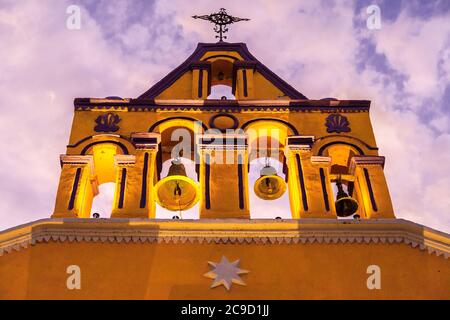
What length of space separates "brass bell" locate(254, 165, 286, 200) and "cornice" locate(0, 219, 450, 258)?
1.54 m

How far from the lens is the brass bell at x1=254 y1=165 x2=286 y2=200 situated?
14555mm

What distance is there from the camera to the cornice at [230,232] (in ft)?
42.2

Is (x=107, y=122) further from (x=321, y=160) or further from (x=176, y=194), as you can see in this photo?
(x=321, y=160)

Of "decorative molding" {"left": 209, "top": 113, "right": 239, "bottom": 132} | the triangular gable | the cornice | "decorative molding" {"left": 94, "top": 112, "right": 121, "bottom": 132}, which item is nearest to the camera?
the cornice

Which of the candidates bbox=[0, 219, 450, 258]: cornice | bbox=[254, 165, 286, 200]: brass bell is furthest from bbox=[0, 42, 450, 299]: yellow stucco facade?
bbox=[254, 165, 286, 200]: brass bell

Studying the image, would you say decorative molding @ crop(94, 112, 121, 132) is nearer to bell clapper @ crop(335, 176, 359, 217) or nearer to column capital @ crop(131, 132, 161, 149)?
column capital @ crop(131, 132, 161, 149)

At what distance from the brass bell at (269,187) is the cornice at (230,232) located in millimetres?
1542

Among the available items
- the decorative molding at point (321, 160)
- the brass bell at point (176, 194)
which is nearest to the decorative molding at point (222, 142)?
the brass bell at point (176, 194)

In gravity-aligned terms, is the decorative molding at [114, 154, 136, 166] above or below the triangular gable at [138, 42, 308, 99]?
below

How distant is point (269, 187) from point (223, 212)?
1.33 m

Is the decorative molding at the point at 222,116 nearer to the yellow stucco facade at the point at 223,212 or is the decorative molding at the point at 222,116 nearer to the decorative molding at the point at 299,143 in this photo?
the yellow stucco facade at the point at 223,212

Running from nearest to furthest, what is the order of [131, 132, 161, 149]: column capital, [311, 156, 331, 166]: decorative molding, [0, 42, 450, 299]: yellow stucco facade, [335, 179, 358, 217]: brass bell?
[0, 42, 450, 299]: yellow stucco facade
[335, 179, 358, 217]: brass bell
[311, 156, 331, 166]: decorative molding
[131, 132, 161, 149]: column capital
